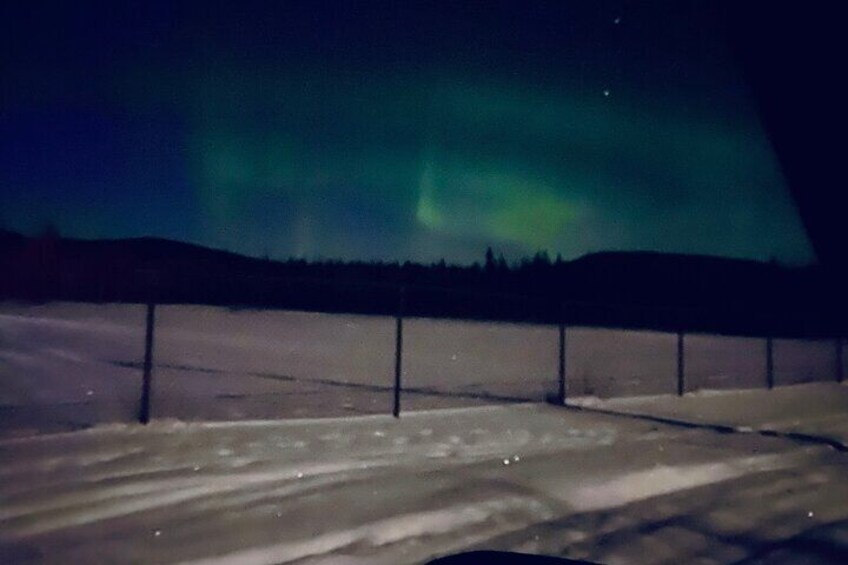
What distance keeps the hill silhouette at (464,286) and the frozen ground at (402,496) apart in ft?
9.63

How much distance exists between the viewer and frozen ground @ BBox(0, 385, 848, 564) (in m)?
6.01

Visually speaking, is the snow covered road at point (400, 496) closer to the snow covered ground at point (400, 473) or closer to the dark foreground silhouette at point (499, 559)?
the snow covered ground at point (400, 473)

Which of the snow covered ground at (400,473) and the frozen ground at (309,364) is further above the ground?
the frozen ground at (309,364)

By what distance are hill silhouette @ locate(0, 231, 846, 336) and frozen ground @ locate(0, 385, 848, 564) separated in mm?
2935

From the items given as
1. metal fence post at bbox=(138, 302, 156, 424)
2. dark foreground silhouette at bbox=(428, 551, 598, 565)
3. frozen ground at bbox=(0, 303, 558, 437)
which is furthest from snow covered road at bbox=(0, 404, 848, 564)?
frozen ground at bbox=(0, 303, 558, 437)

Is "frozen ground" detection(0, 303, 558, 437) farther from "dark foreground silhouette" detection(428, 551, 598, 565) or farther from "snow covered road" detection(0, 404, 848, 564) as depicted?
"dark foreground silhouette" detection(428, 551, 598, 565)

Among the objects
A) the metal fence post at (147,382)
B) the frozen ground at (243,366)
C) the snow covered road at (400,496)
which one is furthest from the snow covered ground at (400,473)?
the metal fence post at (147,382)

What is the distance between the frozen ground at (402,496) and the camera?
6.01 metres

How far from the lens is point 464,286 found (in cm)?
5825

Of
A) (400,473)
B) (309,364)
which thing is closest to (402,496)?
(400,473)

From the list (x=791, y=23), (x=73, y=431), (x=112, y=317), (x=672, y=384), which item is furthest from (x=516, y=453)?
(x=112, y=317)

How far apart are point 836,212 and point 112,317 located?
28.8 meters

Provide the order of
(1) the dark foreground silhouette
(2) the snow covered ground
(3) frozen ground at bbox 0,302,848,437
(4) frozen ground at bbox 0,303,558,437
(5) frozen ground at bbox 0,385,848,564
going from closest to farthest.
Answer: (1) the dark foreground silhouette < (5) frozen ground at bbox 0,385,848,564 < (2) the snow covered ground < (4) frozen ground at bbox 0,303,558,437 < (3) frozen ground at bbox 0,302,848,437

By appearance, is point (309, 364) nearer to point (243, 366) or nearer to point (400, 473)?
point (243, 366)
